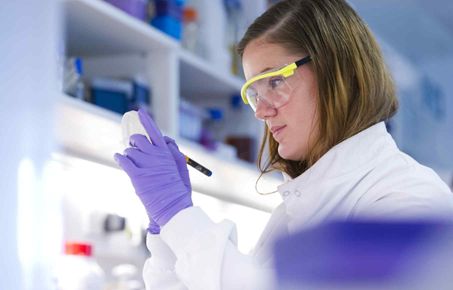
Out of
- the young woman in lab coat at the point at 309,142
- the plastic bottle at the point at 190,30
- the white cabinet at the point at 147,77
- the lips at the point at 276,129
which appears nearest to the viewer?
the young woman in lab coat at the point at 309,142

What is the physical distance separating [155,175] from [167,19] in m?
1.31

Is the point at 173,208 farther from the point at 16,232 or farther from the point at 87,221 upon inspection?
the point at 87,221

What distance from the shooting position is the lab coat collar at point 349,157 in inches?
45.6

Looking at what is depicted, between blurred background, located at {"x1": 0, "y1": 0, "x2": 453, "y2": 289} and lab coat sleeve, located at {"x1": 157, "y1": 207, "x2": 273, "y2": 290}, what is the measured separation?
2.14ft

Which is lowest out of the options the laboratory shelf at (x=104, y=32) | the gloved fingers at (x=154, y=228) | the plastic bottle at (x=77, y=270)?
the plastic bottle at (x=77, y=270)

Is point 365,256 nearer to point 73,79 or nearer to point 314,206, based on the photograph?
point 314,206

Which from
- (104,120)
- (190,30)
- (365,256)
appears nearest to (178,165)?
(104,120)

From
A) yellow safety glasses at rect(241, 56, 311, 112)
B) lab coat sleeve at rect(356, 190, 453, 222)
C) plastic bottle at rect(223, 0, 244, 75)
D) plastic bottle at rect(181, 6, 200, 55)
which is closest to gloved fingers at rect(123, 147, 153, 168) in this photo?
yellow safety glasses at rect(241, 56, 311, 112)

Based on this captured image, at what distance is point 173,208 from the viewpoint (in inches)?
44.3

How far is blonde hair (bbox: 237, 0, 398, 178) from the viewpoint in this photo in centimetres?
125

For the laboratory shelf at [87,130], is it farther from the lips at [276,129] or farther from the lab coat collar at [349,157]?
the lab coat collar at [349,157]

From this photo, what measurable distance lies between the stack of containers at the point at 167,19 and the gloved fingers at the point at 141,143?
1194 mm

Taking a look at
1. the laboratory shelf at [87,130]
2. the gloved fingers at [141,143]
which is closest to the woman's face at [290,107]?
the gloved fingers at [141,143]

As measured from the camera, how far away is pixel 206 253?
3.18 feet
